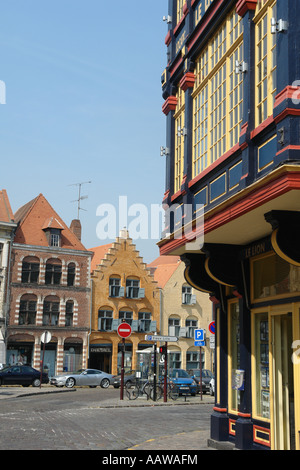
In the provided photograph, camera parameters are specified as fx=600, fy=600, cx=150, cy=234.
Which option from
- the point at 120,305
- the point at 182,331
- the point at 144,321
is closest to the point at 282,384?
the point at 120,305

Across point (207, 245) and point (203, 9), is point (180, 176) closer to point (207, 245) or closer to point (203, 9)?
point (207, 245)

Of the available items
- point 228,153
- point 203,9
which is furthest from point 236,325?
point 203,9

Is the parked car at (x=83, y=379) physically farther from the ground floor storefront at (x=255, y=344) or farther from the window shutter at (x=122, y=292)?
the ground floor storefront at (x=255, y=344)

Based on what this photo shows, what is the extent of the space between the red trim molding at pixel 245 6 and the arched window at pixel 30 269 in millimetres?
38588

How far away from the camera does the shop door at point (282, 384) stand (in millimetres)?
9750

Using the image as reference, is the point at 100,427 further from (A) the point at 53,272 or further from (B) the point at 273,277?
(A) the point at 53,272

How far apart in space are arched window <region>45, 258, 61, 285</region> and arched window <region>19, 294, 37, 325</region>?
6.32 feet

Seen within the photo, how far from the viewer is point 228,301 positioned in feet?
40.5

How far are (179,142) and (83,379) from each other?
27589 mm

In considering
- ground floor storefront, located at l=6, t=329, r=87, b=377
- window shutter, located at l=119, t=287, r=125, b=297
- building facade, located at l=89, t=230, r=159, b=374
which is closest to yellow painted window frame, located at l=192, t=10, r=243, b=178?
ground floor storefront, located at l=6, t=329, r=87, b=377

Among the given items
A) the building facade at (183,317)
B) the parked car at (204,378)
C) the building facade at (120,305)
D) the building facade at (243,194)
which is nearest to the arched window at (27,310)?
the building facade at (120,305)

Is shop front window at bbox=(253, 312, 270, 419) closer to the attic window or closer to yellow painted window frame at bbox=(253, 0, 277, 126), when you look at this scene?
yellow painted window frame at bbox=(253, 0, 277, 126)

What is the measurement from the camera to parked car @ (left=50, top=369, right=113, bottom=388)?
37375mm
